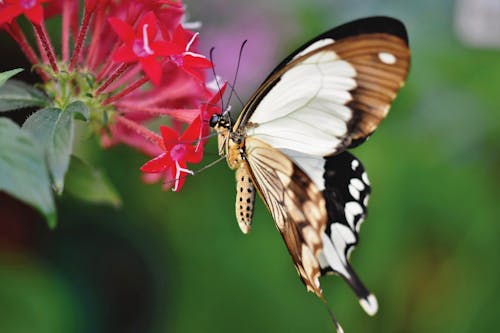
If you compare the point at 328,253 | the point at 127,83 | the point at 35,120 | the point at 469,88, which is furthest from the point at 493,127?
the point at 35,120

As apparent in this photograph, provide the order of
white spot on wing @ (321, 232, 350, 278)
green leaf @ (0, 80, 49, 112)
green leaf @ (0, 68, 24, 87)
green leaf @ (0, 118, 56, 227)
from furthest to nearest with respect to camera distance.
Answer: white spot on wing @ (321, 232, 350, 278), green leaf @ (0, 80, 49, 112), green leaf @ (0, 68, 24, 87), green leaf @ (0, 118, 56, 227)

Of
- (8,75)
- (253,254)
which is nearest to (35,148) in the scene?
(8,75)

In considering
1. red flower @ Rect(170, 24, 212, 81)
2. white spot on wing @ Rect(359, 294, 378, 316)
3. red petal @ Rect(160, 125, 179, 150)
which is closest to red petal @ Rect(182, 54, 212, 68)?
red flower @ Rect(170, 24, 212, 81)

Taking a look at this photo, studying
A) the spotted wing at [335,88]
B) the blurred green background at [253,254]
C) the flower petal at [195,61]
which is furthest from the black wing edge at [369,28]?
the blurred green background at [253,254]

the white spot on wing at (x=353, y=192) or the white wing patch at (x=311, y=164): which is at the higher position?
the white wing patch at (x=311, y=164)

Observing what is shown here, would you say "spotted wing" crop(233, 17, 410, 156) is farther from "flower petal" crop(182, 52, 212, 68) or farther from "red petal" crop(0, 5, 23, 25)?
"red petal" crop(0, 5, 23, 25)

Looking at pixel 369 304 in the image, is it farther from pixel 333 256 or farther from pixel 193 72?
pixel 193 72

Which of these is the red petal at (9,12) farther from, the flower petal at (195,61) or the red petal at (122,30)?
the flower petal at (195,61)
